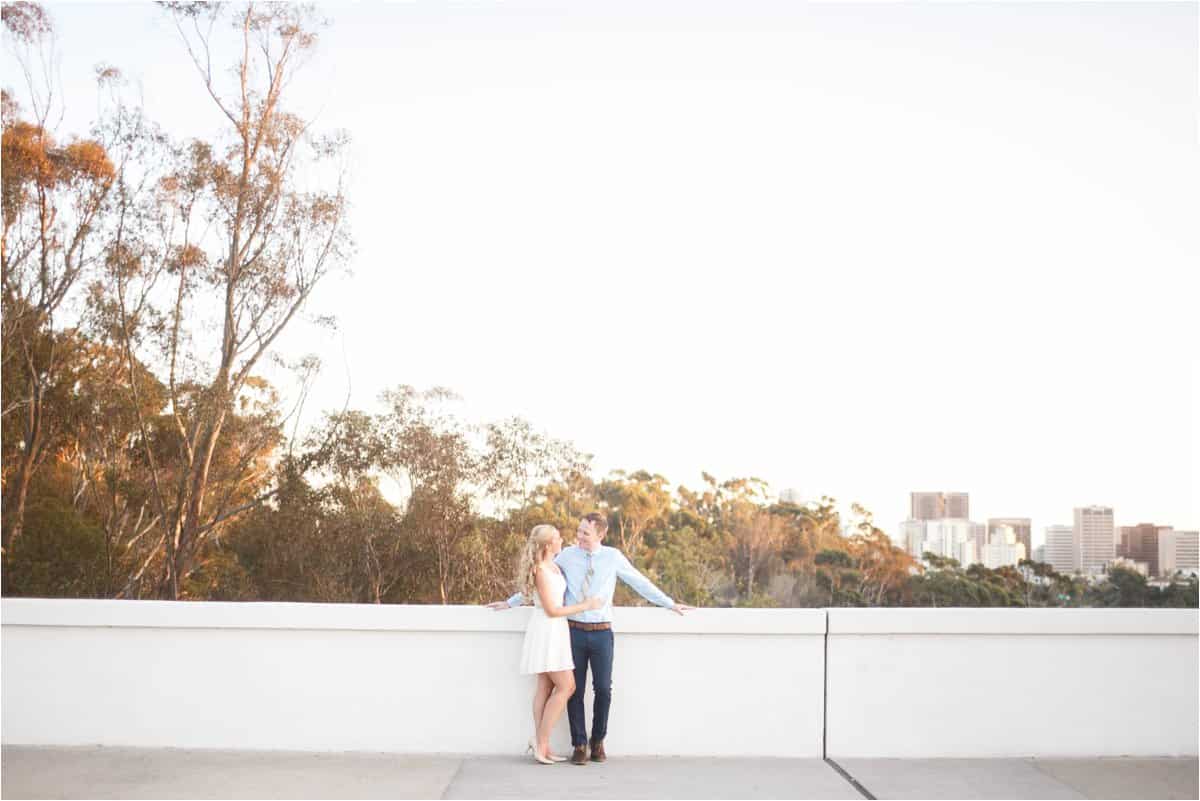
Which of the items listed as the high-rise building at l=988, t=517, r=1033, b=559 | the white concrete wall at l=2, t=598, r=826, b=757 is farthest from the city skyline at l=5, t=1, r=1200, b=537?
the white concrete wall at l=2, t=598, r=826, b=757

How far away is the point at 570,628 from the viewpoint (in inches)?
225

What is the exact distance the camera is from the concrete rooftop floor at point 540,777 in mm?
5156

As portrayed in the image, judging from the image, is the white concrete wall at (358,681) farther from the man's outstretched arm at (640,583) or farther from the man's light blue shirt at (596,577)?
the man's light blue shirt at (596,577)

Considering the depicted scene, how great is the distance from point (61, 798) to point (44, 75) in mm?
12608

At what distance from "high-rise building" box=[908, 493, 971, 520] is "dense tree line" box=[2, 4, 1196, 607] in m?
2.53

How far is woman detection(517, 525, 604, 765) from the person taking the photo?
18.3 ft

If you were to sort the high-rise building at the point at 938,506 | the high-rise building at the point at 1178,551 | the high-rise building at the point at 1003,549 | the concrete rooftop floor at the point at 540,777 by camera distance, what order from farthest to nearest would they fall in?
1. the high-rise building at the point at 938,506
2. the high-rise building at the point at 1003,549
3. the high-rise building at the point at 1178,551
4. the concrete rooftop floor at the point at 540,777

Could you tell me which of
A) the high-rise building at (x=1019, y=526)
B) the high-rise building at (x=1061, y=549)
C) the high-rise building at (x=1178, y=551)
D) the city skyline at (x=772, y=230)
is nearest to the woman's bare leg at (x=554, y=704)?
the city skyline at (x=772, y=230)

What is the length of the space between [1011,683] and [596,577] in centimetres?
249

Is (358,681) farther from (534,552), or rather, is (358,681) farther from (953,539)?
(953,539)

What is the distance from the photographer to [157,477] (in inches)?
595

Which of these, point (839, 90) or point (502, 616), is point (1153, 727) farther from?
point (839, 90)

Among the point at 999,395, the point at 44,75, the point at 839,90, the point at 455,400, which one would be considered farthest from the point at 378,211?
the point at 999,395

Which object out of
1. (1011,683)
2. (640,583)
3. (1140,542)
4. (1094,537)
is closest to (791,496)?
(1094,537)
